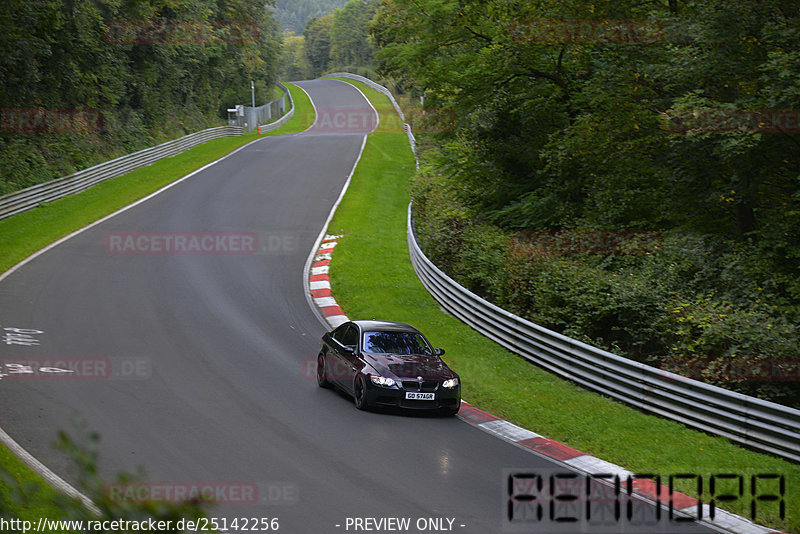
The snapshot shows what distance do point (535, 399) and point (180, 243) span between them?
652 inches

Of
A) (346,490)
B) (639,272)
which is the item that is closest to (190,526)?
(346,490)

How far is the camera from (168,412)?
1177cm

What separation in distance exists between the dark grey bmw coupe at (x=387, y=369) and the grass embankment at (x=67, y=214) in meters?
5.31

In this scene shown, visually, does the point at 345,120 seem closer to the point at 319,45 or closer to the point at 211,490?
the point at 211,490

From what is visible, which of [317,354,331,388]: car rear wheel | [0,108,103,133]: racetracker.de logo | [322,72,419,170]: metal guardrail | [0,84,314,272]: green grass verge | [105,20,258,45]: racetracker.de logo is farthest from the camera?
[322,72,419,170]: metal guardrail

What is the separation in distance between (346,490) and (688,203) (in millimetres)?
13325

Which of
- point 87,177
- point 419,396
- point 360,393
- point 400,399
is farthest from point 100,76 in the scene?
point 419,396

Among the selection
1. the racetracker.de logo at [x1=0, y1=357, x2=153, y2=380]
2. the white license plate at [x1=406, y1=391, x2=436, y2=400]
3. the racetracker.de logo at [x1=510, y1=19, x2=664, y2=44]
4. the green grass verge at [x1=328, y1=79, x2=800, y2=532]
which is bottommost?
the green grass verge at [x1=328, y1=79, x2=800, y2=532]

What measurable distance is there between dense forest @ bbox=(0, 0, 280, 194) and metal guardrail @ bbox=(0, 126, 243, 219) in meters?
0.75

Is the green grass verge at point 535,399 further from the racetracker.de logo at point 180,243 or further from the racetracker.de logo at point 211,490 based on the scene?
the racetracker.de logo at point 211,490

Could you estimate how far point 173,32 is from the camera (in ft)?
153

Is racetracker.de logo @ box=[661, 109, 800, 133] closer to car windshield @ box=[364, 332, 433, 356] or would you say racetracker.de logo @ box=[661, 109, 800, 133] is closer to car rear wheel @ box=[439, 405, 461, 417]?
car windshield @ box=[364, 332, 433, 356]

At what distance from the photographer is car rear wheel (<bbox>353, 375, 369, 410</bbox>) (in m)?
12.4

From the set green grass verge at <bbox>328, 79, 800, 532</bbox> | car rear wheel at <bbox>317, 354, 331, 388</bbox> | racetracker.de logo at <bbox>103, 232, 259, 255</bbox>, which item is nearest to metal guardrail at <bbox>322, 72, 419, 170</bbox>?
racetracker.de logo at <bbox>103, 232, 259, 255</bbox>
